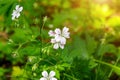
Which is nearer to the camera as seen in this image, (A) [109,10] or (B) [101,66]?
(B) [101,66]

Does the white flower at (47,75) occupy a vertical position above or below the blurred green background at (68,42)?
below

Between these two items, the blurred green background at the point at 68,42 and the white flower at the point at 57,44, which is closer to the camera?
the white flower at the point at 57,44

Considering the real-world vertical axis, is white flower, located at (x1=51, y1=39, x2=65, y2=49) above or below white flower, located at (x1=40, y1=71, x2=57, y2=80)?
above

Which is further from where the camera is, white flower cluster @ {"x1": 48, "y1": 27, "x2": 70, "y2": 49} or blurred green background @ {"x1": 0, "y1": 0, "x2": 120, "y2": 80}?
blurred green background @ {"x1": 0, "y1": 0, "x2": 120, "y2": 80}

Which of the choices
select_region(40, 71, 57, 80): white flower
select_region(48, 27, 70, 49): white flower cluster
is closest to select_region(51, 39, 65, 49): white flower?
select_region(48, 27, 70, 49): white flower cluster

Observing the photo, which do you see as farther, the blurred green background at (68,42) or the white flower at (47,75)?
the blurred green background at (68,42)

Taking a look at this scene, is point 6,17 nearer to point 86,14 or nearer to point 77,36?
point 77,36

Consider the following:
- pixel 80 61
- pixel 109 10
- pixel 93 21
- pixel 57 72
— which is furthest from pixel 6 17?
pixel 109 10

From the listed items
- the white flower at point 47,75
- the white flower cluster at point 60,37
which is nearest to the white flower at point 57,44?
the white flower cluster at point 60,37

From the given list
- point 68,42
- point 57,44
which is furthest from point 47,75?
point 68,42

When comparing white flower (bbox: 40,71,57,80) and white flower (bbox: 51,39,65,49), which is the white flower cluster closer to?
white flower (bbox: 51,39,65,49)

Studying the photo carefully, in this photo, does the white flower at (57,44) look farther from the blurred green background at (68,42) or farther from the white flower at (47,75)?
the white flower at (47,75)
